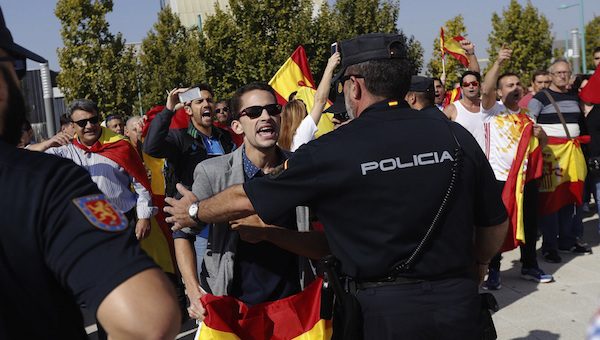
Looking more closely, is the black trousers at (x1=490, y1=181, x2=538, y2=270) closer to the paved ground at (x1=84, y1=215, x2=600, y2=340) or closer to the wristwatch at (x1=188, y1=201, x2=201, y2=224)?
the paved ground at (x1=84, y1=215, x2=600, y2=340)

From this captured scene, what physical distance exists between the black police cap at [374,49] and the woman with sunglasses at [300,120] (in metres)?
2.44

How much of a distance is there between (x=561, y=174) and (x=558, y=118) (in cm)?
66

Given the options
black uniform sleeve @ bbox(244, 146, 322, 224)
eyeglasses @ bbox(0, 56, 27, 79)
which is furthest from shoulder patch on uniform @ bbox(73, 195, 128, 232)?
black uniform sleeve @ bbox(244, 146, 322, 224)

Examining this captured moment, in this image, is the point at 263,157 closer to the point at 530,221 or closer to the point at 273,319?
the point at 273,319

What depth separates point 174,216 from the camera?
2.88m

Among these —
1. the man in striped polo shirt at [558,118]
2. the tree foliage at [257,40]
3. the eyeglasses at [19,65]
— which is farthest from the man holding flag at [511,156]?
the tree foliage at [257,40]

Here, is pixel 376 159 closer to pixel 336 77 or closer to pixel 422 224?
pixel 422 224

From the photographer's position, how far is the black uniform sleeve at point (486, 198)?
2.71 m

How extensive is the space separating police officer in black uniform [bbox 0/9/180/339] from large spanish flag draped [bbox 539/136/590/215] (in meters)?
6.94

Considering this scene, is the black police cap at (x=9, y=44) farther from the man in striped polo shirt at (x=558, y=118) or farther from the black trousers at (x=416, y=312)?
the man in striped polo shirt at (x=558, y=118)

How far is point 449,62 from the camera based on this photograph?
24.7m

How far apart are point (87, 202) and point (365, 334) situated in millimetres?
1481

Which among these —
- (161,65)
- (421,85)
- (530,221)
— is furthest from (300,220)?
Answer: (161,65)

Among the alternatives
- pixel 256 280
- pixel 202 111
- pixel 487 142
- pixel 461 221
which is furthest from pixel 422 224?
pixel 487 142
